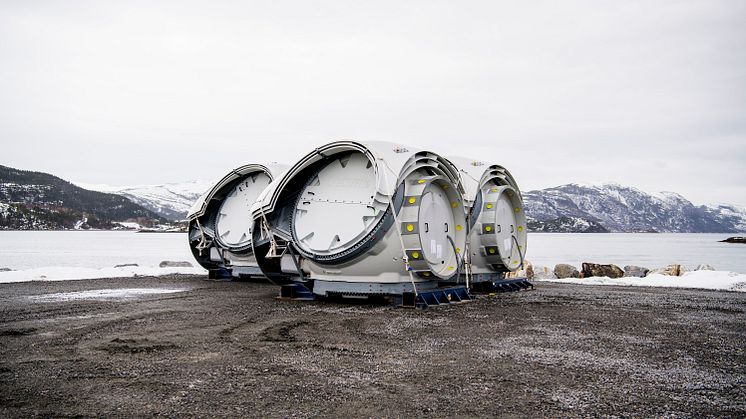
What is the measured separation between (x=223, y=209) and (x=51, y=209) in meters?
174

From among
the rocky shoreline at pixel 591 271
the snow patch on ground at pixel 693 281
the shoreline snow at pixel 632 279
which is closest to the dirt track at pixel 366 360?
the snow patch on ground at pixel 693 281

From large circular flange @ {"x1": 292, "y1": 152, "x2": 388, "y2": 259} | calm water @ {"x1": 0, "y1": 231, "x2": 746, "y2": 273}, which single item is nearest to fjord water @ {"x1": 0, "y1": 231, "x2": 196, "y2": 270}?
calm water @ {"x1": 0, "y1": 231, "x2": 746, "y2": 273}

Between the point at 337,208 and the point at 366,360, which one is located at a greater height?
the point at 337,208

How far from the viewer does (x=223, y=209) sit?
2175 centimetres

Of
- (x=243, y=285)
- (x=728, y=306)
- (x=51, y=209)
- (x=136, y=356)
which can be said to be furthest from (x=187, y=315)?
(x=51, y=209)

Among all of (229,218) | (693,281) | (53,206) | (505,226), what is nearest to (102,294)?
(229,218)

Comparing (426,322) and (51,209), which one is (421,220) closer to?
(426,322)

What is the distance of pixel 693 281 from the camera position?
20.2 metres

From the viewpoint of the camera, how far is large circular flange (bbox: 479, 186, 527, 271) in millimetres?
16500

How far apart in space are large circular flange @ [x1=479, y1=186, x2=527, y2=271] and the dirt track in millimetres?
3965

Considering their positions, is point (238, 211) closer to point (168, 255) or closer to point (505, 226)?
point (505, 226)

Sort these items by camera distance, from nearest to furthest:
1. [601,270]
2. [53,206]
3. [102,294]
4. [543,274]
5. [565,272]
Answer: [102,294]
[543,274]
[601,270]
[565,272]
[53,206]

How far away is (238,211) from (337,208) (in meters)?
8.52

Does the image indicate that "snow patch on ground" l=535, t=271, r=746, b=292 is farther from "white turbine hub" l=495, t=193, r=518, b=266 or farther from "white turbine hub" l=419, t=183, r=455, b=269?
"white turbine hub" l=419, t=183, r=455, b=269
